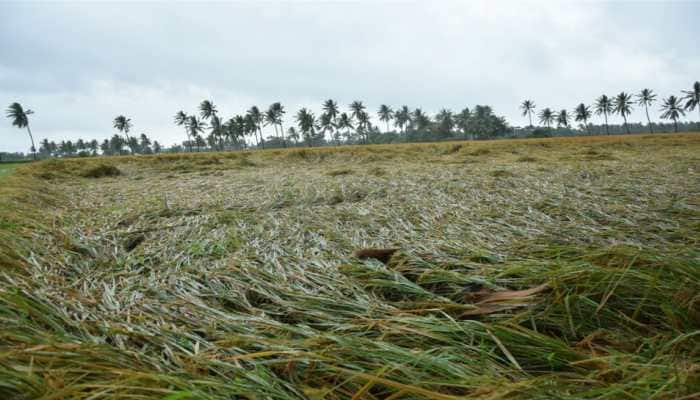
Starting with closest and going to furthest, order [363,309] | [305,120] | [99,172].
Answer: [363,309] < [99,172] < [305,120]

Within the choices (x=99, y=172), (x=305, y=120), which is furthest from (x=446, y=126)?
(x=99, y=172)

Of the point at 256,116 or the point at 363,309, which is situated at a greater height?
the point at 256,116

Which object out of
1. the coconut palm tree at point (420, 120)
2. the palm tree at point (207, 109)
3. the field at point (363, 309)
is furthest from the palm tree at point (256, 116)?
the field at point (363, 309)

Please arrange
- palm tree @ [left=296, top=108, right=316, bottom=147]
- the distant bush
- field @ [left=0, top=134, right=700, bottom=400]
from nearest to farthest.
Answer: field @ [left=0, top=134, right=700, bottom=400] < the distant bush < palm tree @ [left=296, top=108, right=316, bottom=147]

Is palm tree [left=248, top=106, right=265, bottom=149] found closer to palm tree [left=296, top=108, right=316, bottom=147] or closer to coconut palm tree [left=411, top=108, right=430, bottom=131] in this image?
palm tree [left=296, top=108, right=316, bottom=147]

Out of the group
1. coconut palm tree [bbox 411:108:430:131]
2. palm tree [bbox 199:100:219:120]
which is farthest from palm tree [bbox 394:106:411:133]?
palm tree [bbox 199:100:219:120]

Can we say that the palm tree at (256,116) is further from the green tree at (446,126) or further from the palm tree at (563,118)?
the palm tree at (563,118)

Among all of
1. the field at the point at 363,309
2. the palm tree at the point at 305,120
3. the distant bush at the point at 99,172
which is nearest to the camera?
the field at the point at 363,309

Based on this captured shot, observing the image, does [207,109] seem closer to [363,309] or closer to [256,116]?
[256,116]

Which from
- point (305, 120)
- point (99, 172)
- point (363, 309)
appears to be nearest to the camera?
point (363, 309)

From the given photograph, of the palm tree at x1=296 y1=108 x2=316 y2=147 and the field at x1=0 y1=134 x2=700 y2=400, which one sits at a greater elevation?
the palm tree at x1=296 y1=108 x2=316 y2=147

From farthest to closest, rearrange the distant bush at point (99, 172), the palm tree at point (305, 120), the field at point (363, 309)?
the palm tree at point (305, 120) → the distant bush at point (99, 172) → the field at point (363, 309)

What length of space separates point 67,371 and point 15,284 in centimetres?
87

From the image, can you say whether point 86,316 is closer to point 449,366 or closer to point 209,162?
point 449,366
